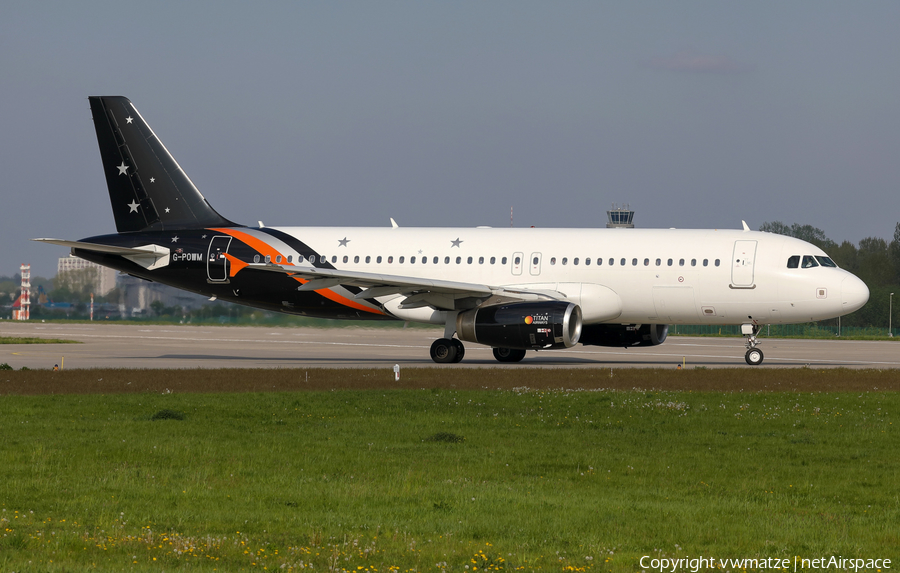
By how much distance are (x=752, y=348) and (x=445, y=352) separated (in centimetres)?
902

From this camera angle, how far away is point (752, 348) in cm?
2948

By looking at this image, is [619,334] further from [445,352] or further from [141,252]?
[141,252]

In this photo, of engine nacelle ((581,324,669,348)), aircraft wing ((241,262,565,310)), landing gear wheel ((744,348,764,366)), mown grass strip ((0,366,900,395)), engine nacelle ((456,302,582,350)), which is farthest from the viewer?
engine nacelle ((581,324,669,348))

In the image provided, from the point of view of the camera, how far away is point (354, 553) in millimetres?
7992

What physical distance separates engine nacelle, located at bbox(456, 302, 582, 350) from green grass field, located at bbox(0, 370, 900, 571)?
832 centimetres

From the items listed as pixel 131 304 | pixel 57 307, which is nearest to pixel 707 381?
pixel 131 304

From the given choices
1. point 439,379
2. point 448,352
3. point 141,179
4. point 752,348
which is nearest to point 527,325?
point 448,352

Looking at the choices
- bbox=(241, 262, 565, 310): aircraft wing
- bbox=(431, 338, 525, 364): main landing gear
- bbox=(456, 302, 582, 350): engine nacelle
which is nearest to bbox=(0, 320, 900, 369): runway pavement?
bbox=(431, 338, 525, 364): main landing gear

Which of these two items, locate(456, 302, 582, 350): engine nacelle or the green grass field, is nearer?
the green grass field

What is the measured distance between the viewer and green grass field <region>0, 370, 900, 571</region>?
26.8ft

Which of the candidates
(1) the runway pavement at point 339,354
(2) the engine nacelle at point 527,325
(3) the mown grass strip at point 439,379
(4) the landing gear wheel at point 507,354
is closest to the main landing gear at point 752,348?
(1) the runway pavement at point 339,354

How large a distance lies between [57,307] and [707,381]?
58407mm

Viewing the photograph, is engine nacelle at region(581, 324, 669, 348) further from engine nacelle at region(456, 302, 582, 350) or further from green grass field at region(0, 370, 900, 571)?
green grass field at region(0, 370, 900, 571)

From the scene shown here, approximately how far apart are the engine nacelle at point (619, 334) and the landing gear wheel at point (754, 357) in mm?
2895
